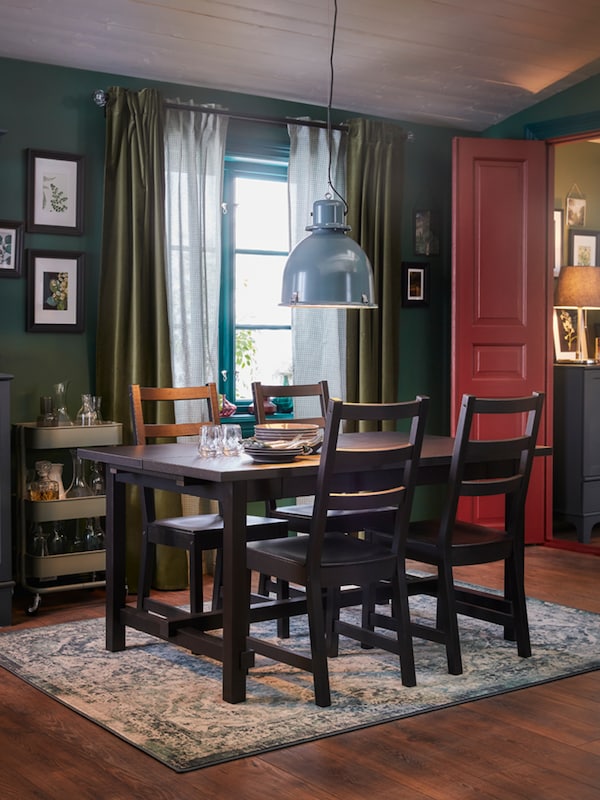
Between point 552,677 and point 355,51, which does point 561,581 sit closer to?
point 552,677

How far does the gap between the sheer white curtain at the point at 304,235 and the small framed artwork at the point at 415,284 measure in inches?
22.6

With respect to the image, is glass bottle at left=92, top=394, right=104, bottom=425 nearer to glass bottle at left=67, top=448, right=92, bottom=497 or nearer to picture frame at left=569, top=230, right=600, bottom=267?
glass bottle at left=67, top=448, right=92, bottom=497

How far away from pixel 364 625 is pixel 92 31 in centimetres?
283

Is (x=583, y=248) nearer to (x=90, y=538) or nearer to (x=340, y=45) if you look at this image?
(x=340, y=45)

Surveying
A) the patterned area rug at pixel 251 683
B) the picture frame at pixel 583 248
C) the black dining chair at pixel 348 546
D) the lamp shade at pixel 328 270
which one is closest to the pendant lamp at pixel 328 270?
the lamp shade at pixel 328 270

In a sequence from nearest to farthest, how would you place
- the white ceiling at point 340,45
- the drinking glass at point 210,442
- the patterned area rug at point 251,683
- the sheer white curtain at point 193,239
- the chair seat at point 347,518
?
the patterned area rug at point 251,683
the drinking glass at point 210,442
the chair seat at point 347,518
the white ceiling at point 340,45
the sheer white curtain at point 193,239

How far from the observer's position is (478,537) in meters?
3.83

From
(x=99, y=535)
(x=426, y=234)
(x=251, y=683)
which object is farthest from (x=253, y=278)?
(x=251, y=683)

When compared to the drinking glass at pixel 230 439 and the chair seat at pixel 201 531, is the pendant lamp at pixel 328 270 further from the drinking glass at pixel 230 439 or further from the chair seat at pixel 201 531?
the chair seat at pixel 201 531

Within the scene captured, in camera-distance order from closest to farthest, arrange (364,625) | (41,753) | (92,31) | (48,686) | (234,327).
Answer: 1. (41,753)
2. (48,686)
3. (364,625)
4. (92,31)
5. (234,327)

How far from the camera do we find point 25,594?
484cm

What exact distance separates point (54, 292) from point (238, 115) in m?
1.34

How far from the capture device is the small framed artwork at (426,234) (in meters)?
6.26

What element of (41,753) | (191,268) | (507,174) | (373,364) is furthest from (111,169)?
(41,753)
